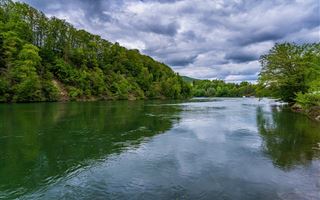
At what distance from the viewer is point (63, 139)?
15.3 metres

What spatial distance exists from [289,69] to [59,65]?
5570cm

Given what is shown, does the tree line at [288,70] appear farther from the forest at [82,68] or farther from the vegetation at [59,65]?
the vegetation at [59,65]

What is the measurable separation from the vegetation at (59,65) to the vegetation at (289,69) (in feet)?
147

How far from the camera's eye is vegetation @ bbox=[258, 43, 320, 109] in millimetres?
38434

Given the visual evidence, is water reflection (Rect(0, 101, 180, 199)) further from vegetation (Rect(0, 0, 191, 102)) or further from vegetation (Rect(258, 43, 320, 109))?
vegetation (Rect(0, 0, 191, 102))

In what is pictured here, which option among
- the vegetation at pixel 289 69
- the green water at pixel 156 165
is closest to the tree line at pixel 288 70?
the vegetation at pixel 289 69

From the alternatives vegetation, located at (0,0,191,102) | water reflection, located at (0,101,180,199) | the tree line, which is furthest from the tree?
the tree line

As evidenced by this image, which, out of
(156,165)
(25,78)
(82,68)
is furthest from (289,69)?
(82,68)

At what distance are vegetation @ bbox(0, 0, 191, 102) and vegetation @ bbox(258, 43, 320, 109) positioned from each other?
4483 cm

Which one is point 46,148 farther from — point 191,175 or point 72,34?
point 72,34

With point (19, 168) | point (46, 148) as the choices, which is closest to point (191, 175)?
point (19, 168)

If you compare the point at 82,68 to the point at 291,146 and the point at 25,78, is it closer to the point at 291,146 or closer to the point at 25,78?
the point at 25,78

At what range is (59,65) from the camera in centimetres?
6862

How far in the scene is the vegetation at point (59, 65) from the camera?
171 ft
